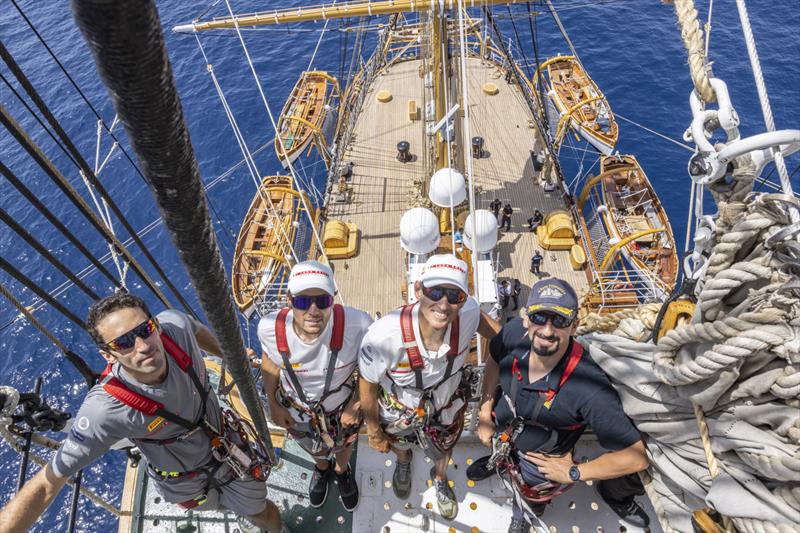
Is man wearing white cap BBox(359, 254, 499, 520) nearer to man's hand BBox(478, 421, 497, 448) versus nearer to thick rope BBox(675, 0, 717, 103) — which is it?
man's hand BBox(478, 421, 497, 448)

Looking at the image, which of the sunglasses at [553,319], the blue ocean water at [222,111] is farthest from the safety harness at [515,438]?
the blue ocean water at [222,111]

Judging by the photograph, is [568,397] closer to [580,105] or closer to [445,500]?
[445,500]

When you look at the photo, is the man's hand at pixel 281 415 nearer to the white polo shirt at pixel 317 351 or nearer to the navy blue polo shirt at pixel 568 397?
the white polo shirt at pixel 317 351

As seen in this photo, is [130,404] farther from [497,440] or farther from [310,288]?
[497,440]

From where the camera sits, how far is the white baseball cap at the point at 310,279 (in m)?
Result: 4.25

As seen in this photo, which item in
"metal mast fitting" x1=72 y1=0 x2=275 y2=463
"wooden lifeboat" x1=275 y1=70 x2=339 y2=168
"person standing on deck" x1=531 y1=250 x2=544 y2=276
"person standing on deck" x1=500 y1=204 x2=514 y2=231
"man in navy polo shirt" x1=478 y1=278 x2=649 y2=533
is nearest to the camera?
"metal mast fitting" x1=72 y1=0 x2=275 y2=463

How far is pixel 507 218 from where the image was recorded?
1628cm

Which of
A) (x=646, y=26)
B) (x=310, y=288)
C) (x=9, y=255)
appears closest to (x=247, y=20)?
(x=9, y=255)

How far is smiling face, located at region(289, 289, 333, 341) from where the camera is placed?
432 cm

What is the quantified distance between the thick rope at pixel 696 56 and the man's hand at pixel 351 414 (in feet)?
14.1

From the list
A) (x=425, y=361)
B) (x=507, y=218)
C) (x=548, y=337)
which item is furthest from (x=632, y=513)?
(x=507, y=218)

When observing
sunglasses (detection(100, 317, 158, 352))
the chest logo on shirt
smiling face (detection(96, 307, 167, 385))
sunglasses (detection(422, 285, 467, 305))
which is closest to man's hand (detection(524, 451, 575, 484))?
sunglasses (detection(422, 285, 467, 305))

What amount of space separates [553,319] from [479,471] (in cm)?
299

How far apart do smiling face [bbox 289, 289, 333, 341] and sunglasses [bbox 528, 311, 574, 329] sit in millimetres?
1922
